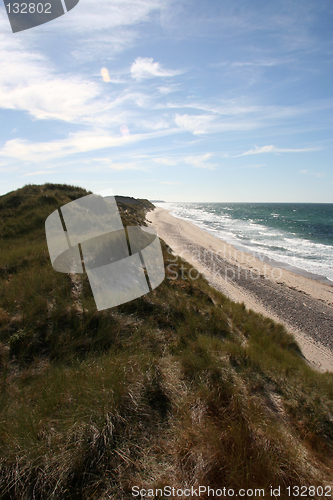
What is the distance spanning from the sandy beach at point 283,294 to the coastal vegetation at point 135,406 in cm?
490

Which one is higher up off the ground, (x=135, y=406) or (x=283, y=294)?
(x=135, y=406)

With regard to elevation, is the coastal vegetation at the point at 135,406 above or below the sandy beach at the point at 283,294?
above

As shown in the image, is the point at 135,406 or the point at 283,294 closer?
the point at 135,406

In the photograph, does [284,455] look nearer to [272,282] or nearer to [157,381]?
[157,381]

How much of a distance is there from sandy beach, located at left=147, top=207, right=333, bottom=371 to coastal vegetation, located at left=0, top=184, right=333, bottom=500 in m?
4.90

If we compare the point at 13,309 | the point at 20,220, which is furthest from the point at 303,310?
the point at 20,220

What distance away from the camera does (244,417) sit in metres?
3.35

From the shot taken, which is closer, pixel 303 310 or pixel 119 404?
pixel 119 404

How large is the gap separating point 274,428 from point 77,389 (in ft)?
9.67

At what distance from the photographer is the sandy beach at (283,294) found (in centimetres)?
997

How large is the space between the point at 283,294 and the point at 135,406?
45.8 ft

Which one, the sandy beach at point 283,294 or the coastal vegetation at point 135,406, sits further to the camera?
the sandy beach at point 283,294

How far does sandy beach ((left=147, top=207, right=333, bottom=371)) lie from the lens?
997cm

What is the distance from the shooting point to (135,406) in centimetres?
338
